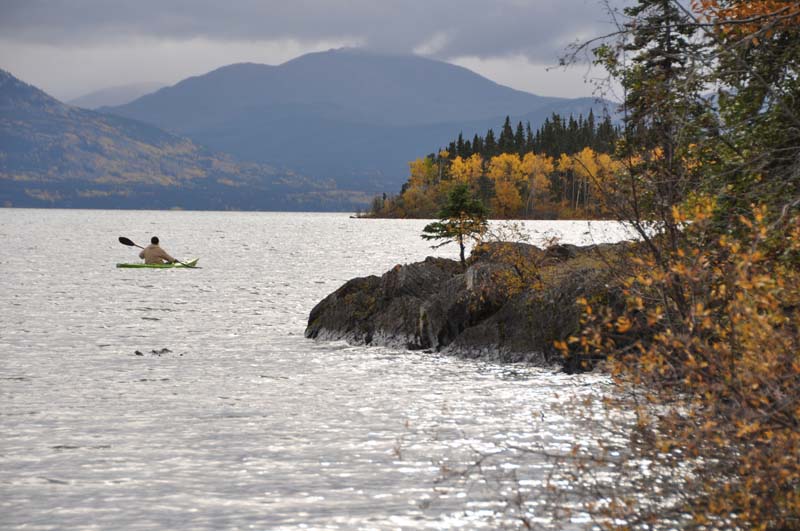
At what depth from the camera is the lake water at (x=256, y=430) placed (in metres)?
10.3

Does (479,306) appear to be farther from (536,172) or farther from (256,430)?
(536,172)

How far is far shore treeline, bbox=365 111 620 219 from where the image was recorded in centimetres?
15288

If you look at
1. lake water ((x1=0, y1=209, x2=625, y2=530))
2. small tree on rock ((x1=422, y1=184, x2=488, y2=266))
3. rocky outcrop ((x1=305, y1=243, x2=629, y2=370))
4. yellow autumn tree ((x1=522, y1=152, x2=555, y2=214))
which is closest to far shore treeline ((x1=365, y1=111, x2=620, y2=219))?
yellow autumn tree ((x1=522, y1=152, x2=555, y2=214))

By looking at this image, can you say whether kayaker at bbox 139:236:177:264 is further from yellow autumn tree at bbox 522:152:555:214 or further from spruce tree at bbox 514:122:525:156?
spruce tree at bbox 514:122:525:156

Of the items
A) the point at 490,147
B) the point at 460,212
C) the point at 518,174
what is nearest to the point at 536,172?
the point at 518,174

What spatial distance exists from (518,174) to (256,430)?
142816 millimetres

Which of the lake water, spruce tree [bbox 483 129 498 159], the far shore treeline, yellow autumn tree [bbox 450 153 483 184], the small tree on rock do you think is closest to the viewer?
the lake water

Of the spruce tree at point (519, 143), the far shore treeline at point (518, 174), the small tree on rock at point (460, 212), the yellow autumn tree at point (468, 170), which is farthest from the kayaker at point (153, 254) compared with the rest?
the spruce tree at point (519, 143)

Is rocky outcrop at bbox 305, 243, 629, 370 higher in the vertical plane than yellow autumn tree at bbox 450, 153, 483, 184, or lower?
lower

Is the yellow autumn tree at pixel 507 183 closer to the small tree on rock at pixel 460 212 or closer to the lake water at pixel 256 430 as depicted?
the small tree on rock at pixel 460 212

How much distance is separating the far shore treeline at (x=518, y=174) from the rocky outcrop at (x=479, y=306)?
119965 millimetres

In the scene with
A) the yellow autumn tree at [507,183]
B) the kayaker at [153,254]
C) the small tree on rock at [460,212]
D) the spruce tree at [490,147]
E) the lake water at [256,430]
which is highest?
the spruce tree at [490,147]

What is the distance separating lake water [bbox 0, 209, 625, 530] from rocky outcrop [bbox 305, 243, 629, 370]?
2.79 ft

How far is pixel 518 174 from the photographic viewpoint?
504 ft
